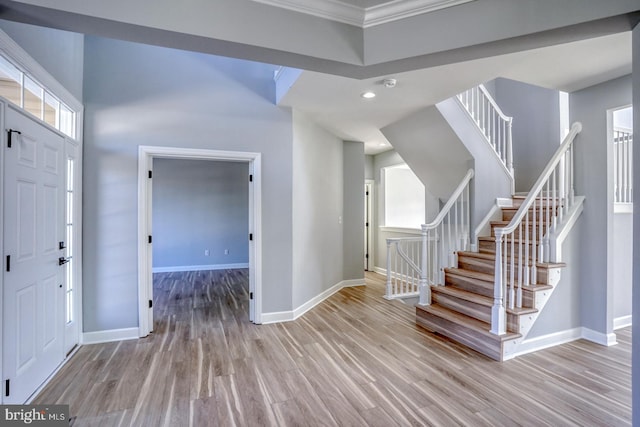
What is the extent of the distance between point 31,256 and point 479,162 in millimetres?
4671

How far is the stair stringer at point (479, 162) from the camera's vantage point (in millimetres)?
3795

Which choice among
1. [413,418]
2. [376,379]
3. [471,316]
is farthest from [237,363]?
[471,316]

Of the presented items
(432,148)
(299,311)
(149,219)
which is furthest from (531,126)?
(149,219)

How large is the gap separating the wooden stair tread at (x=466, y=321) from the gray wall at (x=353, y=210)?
210 centimetres

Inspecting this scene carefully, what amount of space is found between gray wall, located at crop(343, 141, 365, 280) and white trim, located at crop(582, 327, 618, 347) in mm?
3272

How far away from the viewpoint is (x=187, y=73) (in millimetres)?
3605

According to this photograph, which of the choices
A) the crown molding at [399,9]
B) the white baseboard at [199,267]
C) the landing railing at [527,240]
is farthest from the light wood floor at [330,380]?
the white baseboard at [199,267]

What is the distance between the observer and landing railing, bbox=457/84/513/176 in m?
4.09

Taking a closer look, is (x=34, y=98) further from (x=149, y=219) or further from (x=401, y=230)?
(x=401, y=230)

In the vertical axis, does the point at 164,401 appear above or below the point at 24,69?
below

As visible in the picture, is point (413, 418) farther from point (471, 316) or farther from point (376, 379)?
point (471, 316)

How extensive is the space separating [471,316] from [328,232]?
245cm

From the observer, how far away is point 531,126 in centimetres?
507

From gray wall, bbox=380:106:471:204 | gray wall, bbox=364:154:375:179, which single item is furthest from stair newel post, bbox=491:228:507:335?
Result: gray wall, bbox=364:154:375:179
